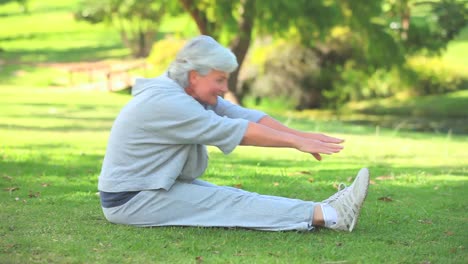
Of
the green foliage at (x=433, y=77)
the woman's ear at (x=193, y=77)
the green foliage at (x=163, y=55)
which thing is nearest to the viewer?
the woman's ear at (x=193, y=77)

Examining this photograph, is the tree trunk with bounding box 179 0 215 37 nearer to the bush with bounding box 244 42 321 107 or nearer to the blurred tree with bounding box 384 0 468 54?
the blurred tree with bounding box 384 0 468 54

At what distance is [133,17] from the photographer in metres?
35.2

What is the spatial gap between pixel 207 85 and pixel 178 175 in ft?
2.03

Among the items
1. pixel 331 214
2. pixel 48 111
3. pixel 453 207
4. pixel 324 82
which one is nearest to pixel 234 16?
pixel 48 111

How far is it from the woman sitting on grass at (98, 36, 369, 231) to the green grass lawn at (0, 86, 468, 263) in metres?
0.09

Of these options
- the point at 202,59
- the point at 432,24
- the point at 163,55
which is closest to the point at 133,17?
the point at 163,55

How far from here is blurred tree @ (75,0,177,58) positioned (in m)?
33.2

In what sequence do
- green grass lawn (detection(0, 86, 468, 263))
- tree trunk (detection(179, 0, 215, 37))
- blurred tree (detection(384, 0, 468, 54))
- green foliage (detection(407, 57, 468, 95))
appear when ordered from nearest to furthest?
green grass lawn (detection(0, 86, 468, 263)), tree trunk (detection(179, 0, 215, 37)), blurred tree (detection(384, 0, 468, 54)), green foliage (detection(407, 57, 468, 95))

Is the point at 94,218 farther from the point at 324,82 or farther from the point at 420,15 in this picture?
the point at 420,15

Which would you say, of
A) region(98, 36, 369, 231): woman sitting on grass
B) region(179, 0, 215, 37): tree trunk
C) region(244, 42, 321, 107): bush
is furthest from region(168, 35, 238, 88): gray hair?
region(244, 42, 321, 107): bush

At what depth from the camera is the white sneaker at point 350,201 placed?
5336 millimetres

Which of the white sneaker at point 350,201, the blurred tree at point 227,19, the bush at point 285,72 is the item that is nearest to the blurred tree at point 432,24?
the bush at point 285,72

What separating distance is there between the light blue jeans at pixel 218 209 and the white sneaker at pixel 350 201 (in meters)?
0.17

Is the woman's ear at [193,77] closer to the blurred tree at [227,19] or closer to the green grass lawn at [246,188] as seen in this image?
the green grass lawn at [246,188]
